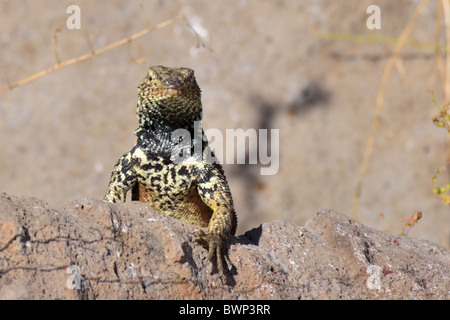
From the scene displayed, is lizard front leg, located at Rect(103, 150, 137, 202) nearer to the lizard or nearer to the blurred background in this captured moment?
the lizard

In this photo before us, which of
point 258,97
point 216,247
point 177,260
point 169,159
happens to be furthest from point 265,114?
point 177,260

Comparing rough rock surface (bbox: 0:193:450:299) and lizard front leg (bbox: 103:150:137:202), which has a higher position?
lizard front leg (bbox: 103:150:137:202)

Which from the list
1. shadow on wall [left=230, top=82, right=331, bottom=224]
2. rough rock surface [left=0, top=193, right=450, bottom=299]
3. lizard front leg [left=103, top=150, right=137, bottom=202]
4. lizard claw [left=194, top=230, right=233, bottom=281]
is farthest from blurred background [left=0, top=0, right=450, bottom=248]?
lizard claw [left=194, top=230, right=233, bottom=281]

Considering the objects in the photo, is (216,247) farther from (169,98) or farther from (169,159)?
(169,98)

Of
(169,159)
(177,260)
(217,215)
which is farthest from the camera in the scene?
(169,159)

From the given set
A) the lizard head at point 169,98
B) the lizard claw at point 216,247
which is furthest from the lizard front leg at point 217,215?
the lizard head at point 169,98
